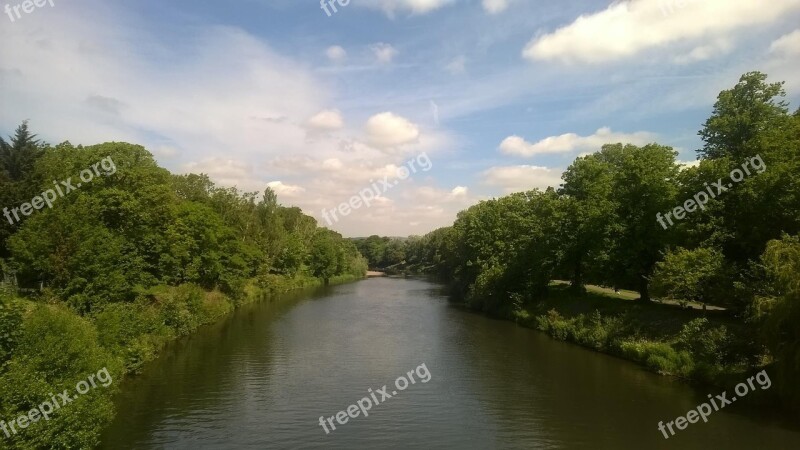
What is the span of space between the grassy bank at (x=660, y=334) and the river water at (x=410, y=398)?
4.16ft

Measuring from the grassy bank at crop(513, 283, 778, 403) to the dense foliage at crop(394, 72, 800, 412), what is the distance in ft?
0.29

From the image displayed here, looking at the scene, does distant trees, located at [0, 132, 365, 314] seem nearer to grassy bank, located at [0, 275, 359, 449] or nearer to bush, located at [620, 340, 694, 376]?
grassy bank, located at [0, 275, 359, 449]

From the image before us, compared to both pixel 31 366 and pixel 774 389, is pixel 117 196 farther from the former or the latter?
pixel 774 389

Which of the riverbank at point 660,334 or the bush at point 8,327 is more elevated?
the bush at point 8,327

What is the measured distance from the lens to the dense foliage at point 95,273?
1770cm

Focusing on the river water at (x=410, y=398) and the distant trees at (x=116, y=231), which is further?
the distant trees at (x=116, y=231)

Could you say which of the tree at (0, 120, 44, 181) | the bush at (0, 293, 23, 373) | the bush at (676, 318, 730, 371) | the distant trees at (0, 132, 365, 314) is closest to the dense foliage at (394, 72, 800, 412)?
the bush at (676, 318, 730, 371)

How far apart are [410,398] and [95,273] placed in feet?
72.3

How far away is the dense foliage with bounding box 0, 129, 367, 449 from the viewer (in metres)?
17.7

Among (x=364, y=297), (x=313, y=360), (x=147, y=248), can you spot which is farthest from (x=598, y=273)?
(x=364, y=297)

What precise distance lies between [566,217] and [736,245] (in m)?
17.9

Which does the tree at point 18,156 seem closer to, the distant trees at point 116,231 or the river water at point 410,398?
the distant trees at point 116,231

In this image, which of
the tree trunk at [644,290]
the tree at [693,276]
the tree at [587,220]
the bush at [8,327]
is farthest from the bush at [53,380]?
the tree trunk at [644,290]

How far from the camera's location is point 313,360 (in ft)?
113
